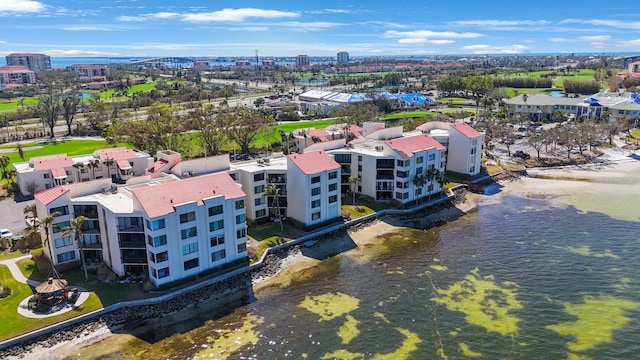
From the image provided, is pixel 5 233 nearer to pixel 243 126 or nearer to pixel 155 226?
pixel 155 226

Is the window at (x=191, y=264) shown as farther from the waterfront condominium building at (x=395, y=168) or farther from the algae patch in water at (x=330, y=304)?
the waterfront condominium building at (x=395, y=168)

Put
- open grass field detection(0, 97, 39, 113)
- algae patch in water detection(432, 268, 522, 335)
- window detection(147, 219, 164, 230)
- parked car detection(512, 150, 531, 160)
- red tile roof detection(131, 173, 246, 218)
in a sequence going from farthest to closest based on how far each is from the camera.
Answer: open grass field detection(0, 97, 39, 113)
parked car detection(512, 150, 531, 160)
red tile roof detection(131, 173, 246, 218)
window detection(147, 219, 164, 230)
algae patch in water detection(432, 268, 522, 335)

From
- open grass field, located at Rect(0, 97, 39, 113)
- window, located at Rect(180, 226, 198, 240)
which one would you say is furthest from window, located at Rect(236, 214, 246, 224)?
open grass field, located at Rect(0, 97, 39, 113)

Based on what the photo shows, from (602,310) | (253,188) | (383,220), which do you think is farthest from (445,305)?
(253,188)

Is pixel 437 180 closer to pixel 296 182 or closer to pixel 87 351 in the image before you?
pixel 296 182

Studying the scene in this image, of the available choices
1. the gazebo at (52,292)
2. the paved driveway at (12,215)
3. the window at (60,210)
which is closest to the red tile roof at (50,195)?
the window at (60,210)

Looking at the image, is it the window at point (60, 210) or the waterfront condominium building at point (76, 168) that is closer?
the window at point (60, 210)

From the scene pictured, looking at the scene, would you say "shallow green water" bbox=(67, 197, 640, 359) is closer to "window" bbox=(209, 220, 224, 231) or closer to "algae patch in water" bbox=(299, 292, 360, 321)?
"algae patch in water" bbox=(299, 292, 360, 321)
